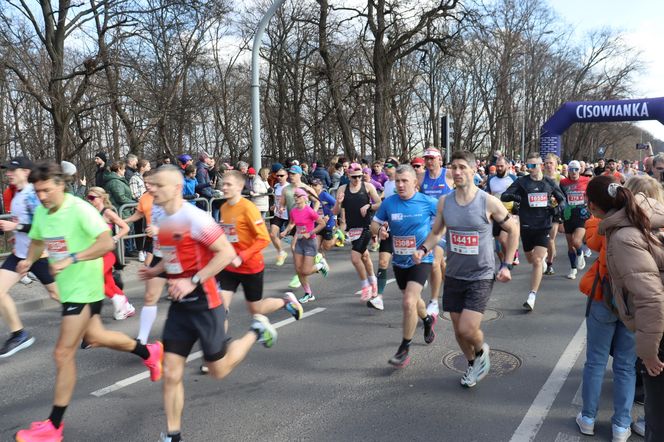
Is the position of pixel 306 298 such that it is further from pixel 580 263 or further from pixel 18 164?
pixel 580 263

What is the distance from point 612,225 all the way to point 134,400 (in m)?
3.54

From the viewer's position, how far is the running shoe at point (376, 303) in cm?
685

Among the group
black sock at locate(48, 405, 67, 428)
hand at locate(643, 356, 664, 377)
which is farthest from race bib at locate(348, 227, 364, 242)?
hand at locate(643, 356, 664, 377)

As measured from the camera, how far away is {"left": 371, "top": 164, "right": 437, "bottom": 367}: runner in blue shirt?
16.3 feet

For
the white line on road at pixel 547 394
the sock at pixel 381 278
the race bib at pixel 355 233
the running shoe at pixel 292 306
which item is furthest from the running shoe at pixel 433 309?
the race bib at pixel 355 233

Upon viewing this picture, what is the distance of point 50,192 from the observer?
371 cm

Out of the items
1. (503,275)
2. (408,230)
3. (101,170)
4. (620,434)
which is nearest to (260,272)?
(408,230)

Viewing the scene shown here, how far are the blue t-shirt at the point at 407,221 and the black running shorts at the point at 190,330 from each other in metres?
2.12

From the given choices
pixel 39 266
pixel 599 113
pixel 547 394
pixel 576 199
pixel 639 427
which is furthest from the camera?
pixel 599 113

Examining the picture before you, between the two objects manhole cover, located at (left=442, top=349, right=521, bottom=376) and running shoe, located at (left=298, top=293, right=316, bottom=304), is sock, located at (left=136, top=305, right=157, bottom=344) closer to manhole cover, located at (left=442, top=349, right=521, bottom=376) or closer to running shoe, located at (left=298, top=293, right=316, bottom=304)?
running shoe, located at (left=298, top=293, right=316, bottom=304)

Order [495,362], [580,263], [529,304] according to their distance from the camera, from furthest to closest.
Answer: [580,263]
[529,304]
[495,362]

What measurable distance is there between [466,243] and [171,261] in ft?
7.43

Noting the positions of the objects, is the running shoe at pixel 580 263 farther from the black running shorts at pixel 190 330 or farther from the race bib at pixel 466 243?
the black running shorts at pixel 190 330

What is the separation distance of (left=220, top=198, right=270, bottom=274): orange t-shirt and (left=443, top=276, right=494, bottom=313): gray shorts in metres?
1.68
